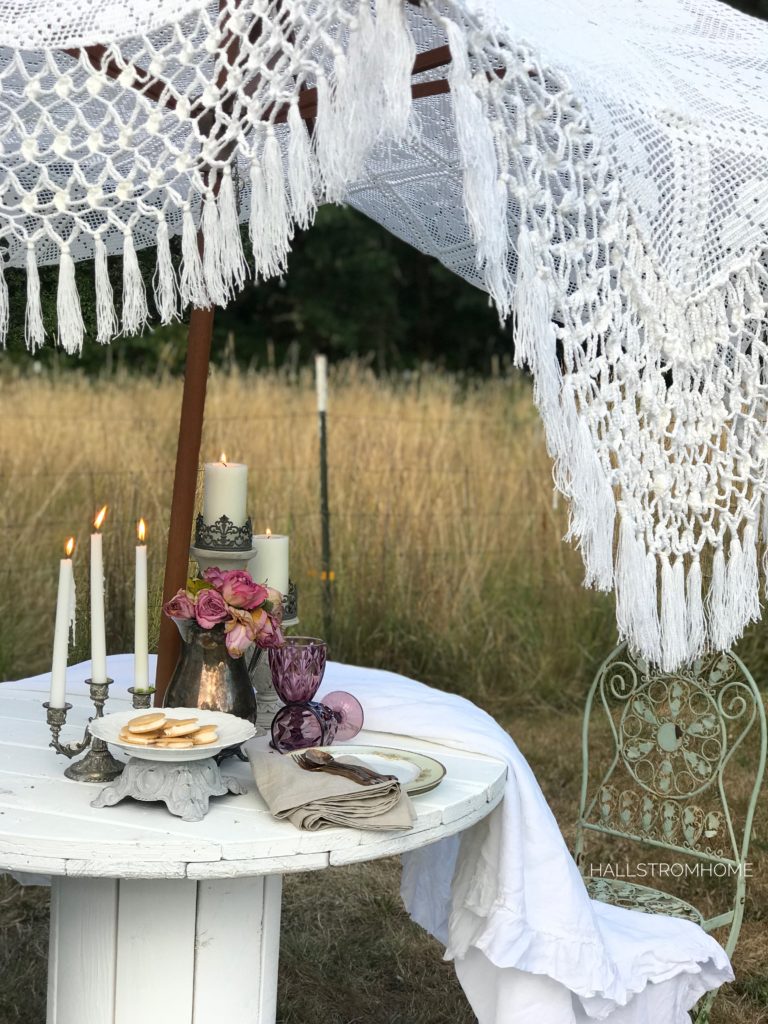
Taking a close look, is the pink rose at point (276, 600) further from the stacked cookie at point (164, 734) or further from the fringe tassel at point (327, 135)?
the fringe tassel at point (327, 135)

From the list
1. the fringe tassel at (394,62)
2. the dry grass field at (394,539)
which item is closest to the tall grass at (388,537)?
the dry grass field at (394,539)

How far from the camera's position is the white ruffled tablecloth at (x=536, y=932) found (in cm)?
197

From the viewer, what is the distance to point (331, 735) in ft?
6.56

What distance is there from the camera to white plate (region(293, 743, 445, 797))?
1.83m

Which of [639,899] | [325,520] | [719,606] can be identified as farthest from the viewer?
[325,520]

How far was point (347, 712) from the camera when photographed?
210 centimetres

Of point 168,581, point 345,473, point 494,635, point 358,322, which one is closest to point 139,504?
point 345,473

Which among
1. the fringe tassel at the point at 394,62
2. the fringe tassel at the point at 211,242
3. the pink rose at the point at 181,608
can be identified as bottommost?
the pink rose at the point at 181,608

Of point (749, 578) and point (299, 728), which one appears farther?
point (749, 578)

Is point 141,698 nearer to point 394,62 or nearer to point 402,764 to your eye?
point 402,764

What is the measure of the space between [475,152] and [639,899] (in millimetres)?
1515

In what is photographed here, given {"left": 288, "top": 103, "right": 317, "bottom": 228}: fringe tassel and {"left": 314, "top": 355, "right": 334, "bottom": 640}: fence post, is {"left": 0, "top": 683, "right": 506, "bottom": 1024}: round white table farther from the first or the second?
{"left": 314, "top": 355, "right": 334, "bottom": 640}: fence post

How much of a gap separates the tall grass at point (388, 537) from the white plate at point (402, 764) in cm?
264

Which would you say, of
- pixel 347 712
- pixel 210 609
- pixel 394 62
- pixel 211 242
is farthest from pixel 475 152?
pixel 347 712
